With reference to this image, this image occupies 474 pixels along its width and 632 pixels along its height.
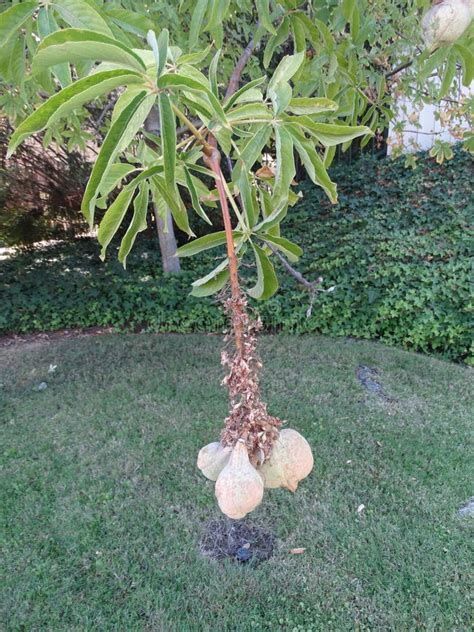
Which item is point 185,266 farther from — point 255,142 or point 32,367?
point 255,142

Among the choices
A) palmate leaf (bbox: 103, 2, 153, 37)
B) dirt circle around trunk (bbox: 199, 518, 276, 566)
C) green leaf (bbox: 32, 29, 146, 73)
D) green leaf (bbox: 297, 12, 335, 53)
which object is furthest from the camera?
dirt circle around trunk (bbox: 199, 518, 276, 566)

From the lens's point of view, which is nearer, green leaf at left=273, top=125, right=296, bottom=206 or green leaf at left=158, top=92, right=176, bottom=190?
green leaf at left=158, top=92, right=176, bottom=190

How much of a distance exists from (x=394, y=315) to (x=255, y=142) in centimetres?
424

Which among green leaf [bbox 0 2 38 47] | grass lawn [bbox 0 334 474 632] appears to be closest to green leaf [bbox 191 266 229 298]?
green leaf [bbox 0 2 38 47]

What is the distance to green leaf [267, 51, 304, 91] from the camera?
881mm

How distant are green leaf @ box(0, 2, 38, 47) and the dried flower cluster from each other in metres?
0.63

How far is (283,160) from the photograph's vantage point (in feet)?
2.72

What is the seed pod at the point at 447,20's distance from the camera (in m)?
0.97

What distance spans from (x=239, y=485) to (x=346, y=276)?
4.63 meters

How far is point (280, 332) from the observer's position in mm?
5383

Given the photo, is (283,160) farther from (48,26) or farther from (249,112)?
(48,26)

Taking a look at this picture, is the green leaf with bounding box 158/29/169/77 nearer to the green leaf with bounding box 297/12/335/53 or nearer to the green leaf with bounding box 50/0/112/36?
the green leaf with bounding box 50/0/112/36

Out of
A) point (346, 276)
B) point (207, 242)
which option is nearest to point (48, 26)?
point (207, 242)

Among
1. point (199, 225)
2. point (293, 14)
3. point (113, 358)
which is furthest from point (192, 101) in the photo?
point (199, 225)
